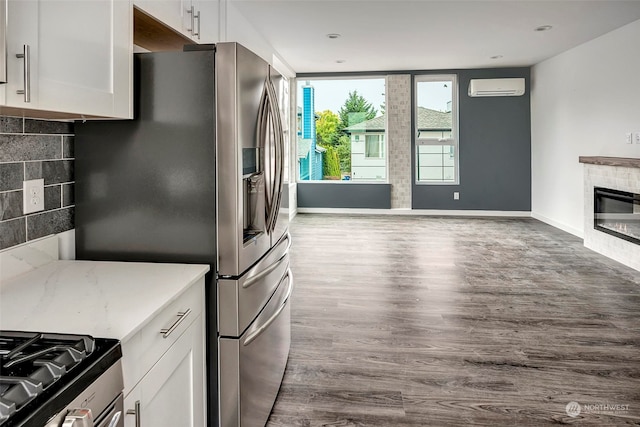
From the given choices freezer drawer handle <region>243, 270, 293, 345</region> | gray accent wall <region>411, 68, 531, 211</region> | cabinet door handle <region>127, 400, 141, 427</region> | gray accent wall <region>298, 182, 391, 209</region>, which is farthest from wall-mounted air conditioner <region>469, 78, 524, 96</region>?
cabinet door handle <region>127, 400, 141, 427</region>

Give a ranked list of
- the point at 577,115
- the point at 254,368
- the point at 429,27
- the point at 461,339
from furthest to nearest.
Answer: the point at 577,115 → the point at 429,27 → the point at 461,339 → the point at 254,368

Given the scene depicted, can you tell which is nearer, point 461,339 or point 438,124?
point 461,339

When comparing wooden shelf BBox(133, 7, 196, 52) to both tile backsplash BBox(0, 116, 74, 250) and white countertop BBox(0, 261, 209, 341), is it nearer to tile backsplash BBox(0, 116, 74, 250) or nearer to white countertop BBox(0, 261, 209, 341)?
tile backsplash BBox(0, 116, 74, 250)

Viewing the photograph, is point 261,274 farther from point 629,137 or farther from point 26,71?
point 629,137

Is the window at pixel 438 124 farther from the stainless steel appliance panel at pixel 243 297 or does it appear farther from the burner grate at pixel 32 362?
the burner grate at pixel 32 362

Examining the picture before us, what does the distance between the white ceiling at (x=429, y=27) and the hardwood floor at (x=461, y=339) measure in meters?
2.63

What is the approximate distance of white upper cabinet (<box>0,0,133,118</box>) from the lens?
3.48 feet

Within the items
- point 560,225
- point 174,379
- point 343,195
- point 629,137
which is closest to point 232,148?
point 174,379

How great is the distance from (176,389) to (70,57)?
3.27ft

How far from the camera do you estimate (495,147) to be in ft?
26.6

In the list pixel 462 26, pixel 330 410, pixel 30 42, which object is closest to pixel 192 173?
pixel 30 42

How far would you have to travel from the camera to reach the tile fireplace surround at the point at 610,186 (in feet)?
14.9

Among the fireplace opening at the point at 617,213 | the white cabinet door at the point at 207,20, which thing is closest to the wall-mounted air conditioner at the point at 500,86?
the fireplace opening at the point at 617,213

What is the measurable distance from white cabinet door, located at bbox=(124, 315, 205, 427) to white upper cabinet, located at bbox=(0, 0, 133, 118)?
0.74 metres
